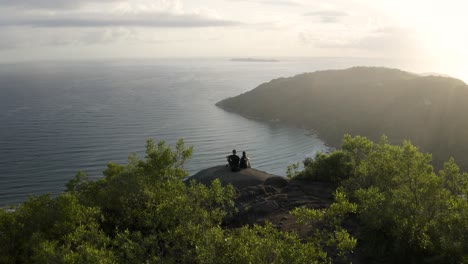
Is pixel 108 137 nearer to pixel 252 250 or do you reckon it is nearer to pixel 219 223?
pixel 219 223

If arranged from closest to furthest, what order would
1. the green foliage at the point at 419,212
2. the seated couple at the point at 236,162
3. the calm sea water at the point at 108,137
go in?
the green foliage at the point at 419,212 → the seated couple at the point at 236,162 → the calm sea water at the point at 108,137

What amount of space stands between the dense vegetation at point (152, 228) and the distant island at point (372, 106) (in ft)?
307

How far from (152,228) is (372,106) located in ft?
445

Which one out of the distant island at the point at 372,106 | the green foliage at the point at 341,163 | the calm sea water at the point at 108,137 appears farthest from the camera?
the distant island at the point at 372,106

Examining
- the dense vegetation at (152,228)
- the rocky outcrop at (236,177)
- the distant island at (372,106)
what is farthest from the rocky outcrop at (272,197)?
the distant island at (372,106)

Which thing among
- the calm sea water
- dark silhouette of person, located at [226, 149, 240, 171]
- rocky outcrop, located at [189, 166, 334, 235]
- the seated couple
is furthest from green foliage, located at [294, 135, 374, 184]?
the calm sea water

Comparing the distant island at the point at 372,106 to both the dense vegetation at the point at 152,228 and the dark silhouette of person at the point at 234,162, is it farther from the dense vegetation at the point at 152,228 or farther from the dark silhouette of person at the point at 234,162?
the dense vegetation at the point at 152,228

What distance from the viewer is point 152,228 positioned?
19234mm

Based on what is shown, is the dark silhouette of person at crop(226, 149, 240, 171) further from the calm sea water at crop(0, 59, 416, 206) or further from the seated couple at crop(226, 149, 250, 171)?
the calm sea water at crop(0, 59, 416, 206)

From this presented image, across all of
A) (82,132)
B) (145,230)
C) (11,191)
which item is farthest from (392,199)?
(82,132)

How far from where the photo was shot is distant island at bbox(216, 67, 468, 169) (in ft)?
364

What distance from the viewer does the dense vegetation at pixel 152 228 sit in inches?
534

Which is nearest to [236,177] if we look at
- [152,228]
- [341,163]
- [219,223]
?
[341,163]

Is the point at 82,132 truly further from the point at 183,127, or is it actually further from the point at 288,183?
the point at 288,183
